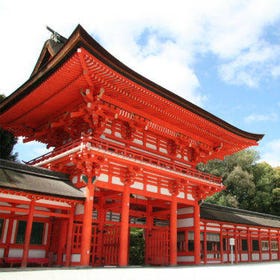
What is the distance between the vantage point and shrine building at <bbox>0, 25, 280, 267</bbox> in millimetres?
14523

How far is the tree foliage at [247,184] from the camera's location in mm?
46969

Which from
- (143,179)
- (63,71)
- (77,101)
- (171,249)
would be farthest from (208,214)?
(63,71)

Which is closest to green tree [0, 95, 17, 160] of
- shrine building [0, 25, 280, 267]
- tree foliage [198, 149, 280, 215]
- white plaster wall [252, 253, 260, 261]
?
shrine building [0, 25, 280, 267]

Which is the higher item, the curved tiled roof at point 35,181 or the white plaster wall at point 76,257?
the curved tiled roof at point 35,181

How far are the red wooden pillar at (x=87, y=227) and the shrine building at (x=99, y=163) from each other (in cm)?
4

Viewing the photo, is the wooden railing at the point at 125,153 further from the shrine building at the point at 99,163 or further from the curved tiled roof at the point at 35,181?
the curved tiled roof at the point at 35,181

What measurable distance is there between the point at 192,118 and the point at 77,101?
7268 millimetres

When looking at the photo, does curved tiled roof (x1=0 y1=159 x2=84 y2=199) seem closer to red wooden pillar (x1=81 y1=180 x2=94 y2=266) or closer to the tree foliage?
red wooden pillar (x1=81 y1=180 x2=94 y2=266)

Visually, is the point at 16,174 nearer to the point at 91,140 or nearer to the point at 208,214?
the point at 91,140

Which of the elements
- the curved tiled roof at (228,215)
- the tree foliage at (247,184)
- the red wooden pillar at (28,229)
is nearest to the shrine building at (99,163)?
the red wooden pillar at (28,229)

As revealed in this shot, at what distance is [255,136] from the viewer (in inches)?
910

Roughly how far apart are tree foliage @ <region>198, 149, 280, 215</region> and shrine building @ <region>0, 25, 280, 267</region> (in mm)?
25039

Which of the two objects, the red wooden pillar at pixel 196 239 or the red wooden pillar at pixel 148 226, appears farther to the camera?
the red wooden pillar at pixel 196 239

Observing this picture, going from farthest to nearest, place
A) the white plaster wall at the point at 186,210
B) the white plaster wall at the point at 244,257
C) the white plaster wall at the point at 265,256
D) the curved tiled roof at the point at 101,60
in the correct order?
the white plaster wall at the point at 265,256
the white plaster wall at the point at 244,257
the white plaster wall at the point at 186,210
the curved tiled roof at the point at 101,60
